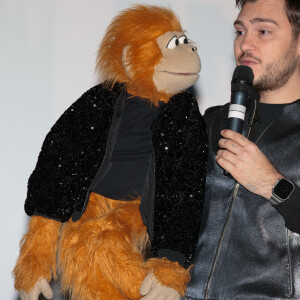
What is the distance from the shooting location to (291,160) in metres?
1.72

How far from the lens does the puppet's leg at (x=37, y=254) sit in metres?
1.56

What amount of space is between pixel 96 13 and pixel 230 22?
0.57 metres

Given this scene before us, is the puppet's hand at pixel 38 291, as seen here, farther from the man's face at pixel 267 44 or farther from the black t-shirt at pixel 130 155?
the man's face at pixel 267 44

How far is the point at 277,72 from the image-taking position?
72.9 inches

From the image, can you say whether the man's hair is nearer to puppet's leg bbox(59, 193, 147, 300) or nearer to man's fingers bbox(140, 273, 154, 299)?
puppet's leg bbox(59, 193, 147, 300)

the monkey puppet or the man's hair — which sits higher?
the man's hair

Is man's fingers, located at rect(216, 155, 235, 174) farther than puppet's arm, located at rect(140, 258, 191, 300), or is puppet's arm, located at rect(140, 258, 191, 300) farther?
man's fingers, located at rect(216, 155, 235, 174)

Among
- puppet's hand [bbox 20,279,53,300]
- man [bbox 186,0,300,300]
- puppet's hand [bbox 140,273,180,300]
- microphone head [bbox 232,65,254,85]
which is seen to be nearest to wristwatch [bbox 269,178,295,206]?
man [bbox 186,0,300,300]

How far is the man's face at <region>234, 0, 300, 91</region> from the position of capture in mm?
1828

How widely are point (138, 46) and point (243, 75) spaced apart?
11.8 inches

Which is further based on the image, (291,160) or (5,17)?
(5,17)

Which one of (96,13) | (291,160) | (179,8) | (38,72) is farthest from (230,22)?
(291,160)

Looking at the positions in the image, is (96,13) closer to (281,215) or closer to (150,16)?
(150,16)

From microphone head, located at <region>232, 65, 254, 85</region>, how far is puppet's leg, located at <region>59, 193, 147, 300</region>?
0.44m
